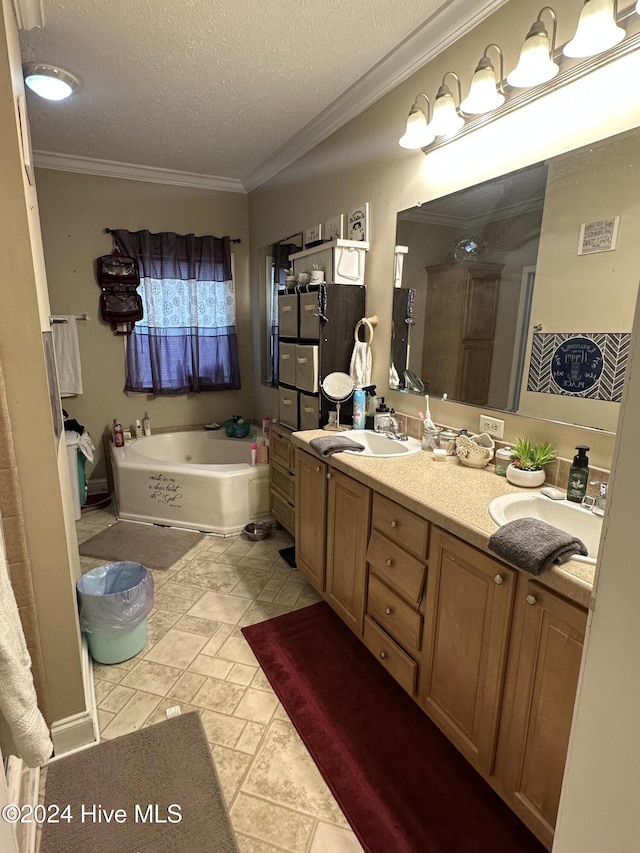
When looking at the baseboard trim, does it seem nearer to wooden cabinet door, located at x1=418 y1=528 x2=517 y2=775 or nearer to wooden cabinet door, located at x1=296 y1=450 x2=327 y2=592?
wooden cabinet door, located at x1=296 y1=450 x2=327 y2=592

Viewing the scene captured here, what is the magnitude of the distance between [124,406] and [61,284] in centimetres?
104

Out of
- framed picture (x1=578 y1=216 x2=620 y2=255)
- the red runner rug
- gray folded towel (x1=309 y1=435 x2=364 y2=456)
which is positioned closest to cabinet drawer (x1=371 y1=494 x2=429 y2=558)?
gray folded towel (x1=309 y1=435 x2=364 y2=456)

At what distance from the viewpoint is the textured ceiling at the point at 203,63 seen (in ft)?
5.78

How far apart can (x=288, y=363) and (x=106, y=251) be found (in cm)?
196

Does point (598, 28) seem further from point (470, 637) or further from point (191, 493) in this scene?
point (191, 493)

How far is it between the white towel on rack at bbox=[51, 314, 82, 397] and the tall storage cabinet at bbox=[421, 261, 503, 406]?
2751mm

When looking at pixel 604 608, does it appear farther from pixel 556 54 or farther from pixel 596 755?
pixel 556 54

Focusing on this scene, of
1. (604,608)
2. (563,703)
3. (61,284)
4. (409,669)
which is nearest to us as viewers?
(604,608)

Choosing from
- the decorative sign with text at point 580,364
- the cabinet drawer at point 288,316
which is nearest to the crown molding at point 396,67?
the cabinet drawer at point 288,316

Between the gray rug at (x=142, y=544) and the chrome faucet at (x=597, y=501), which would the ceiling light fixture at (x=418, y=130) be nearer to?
the chrome faucet at (x=597, y=501)

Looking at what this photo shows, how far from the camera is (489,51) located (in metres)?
1.60

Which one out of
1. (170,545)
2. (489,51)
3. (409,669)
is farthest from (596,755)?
(170,545)

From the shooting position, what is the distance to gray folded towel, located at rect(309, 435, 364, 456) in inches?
75.0

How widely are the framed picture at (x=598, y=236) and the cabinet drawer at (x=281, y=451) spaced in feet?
5.91
